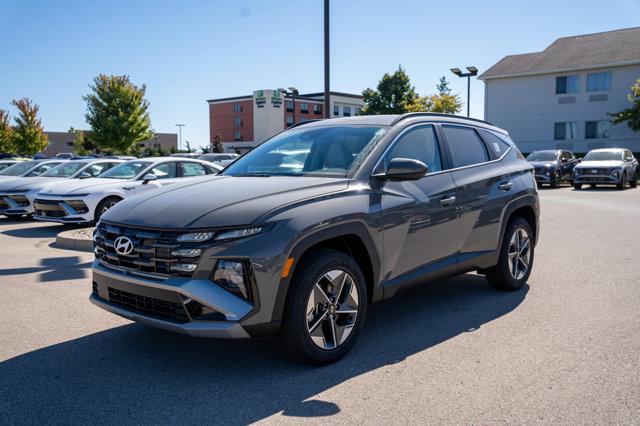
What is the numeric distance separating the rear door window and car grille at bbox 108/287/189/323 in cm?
291

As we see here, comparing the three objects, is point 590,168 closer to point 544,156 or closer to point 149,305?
point 544,156

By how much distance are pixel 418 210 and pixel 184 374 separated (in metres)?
2.16

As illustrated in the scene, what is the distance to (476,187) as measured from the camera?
541cm

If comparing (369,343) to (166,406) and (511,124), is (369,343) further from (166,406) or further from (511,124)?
(511,124)

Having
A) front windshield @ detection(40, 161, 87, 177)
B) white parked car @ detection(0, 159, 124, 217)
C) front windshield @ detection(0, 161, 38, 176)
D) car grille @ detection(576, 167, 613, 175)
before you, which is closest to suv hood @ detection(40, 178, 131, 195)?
white parked car @ detection(0, 159, 124, 217)

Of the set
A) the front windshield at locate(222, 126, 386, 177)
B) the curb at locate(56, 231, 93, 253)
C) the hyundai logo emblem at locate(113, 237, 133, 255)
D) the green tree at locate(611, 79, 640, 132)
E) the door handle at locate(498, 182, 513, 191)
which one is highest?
the green tree at locate(611, 79, 640, 132)

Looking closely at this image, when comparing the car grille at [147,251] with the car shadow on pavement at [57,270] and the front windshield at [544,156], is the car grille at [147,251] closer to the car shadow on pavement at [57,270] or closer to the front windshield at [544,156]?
the car shadow on pavement at [57,270]

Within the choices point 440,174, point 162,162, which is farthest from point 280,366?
point 162,162

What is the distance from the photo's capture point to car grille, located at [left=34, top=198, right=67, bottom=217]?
37.7 ft

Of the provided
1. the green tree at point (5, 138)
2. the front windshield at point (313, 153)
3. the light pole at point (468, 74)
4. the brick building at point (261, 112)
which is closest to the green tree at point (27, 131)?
the green tree at point (5, 138)

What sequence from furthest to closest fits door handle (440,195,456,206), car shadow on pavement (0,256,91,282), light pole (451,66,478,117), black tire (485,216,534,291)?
light pole (451,66,478,117) → car shadow on pavement (0,256,91,282) → black tire (485,216,534,291) → door handle (440,195,456,206)

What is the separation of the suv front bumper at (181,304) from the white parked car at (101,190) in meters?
7.34

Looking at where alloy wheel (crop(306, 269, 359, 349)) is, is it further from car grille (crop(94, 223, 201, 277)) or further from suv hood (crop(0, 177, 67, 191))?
suv hood (crop(0, 177, 67, 191))

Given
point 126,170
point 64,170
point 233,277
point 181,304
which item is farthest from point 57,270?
point 64,170
